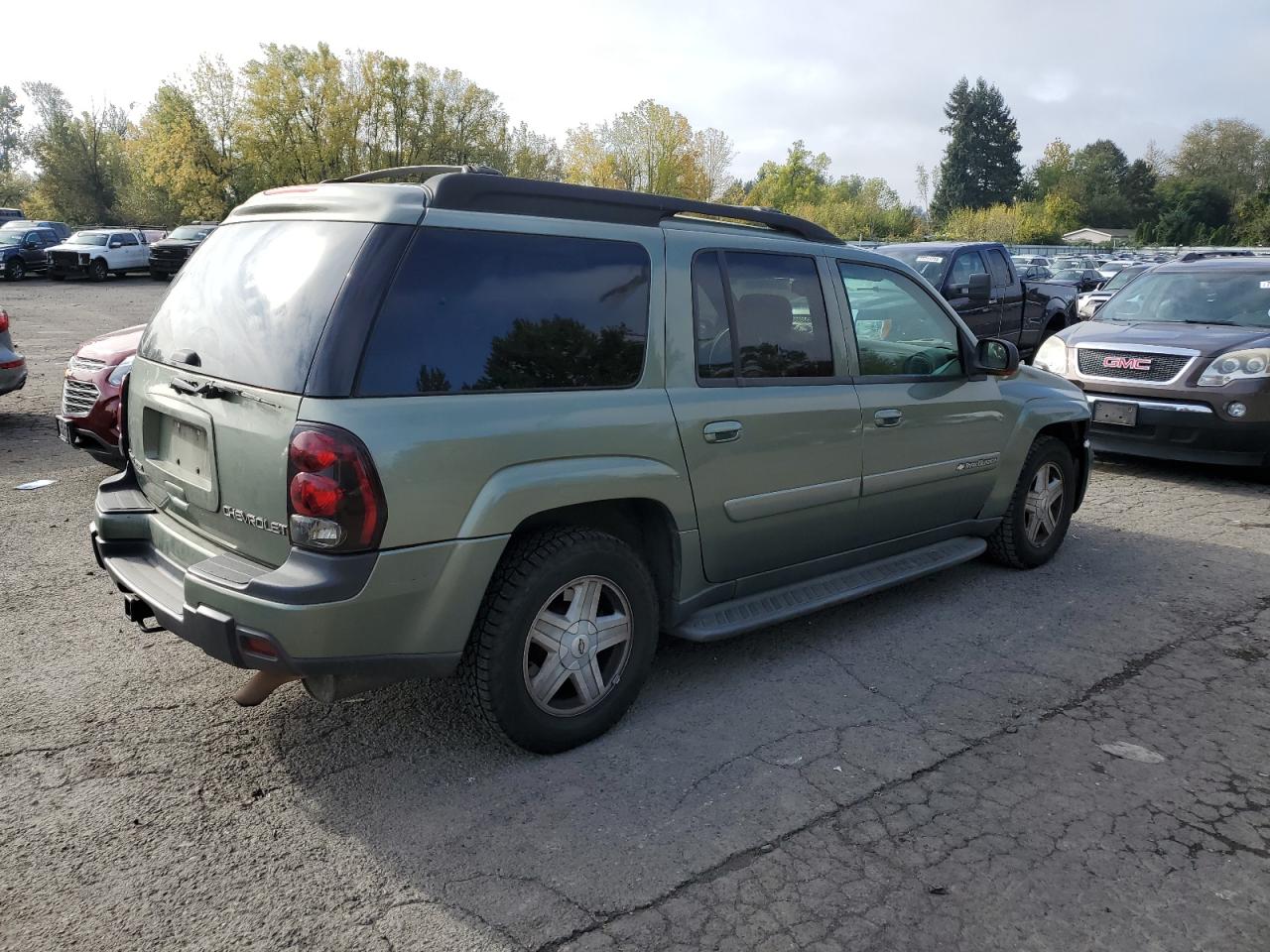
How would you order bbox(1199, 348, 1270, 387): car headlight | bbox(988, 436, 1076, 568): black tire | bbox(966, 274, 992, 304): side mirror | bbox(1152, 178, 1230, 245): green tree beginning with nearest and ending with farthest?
bbox(988, 436, 1076, 568): black tire < bbox(1199, 348, 1270, 387): car headlight < bbox(966, 274, 992, 304): side mirror < bbox(1152, 178, 1230, 245): green tree

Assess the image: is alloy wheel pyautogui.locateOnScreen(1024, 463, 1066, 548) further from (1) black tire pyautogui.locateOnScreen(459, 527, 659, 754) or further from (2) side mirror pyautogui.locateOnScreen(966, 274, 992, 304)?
(2) side mirror pyautogui.locateOnScreen(966, 274, 992, 304)

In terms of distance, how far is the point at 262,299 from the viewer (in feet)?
10.4

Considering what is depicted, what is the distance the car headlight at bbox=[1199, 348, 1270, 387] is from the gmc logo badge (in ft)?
1.49

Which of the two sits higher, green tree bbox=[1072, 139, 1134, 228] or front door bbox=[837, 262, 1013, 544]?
green tree bbox=[1072, 139, 1134, 228]

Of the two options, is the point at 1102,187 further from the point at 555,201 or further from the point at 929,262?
the point at 555,201

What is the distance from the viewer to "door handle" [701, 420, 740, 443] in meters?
3.71

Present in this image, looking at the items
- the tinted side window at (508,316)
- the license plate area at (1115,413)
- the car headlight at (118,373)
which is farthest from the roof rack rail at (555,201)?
the license plate area at (1115,413)

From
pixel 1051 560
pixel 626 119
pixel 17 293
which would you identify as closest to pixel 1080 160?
pixel 626 119

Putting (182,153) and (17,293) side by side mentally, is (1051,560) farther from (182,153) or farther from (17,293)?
(182,153)

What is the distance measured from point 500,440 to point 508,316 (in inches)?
17.4

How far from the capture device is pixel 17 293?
26.9 m

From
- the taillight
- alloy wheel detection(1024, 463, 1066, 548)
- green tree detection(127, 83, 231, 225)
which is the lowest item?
alloy wheel detection(1024, 463, 1066, 548)

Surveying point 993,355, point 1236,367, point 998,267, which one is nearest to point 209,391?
point 993,355

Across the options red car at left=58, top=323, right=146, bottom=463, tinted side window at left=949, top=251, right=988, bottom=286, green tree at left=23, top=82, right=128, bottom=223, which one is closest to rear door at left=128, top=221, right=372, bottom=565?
red car at left=58, top=323, right=146, bottom=463
